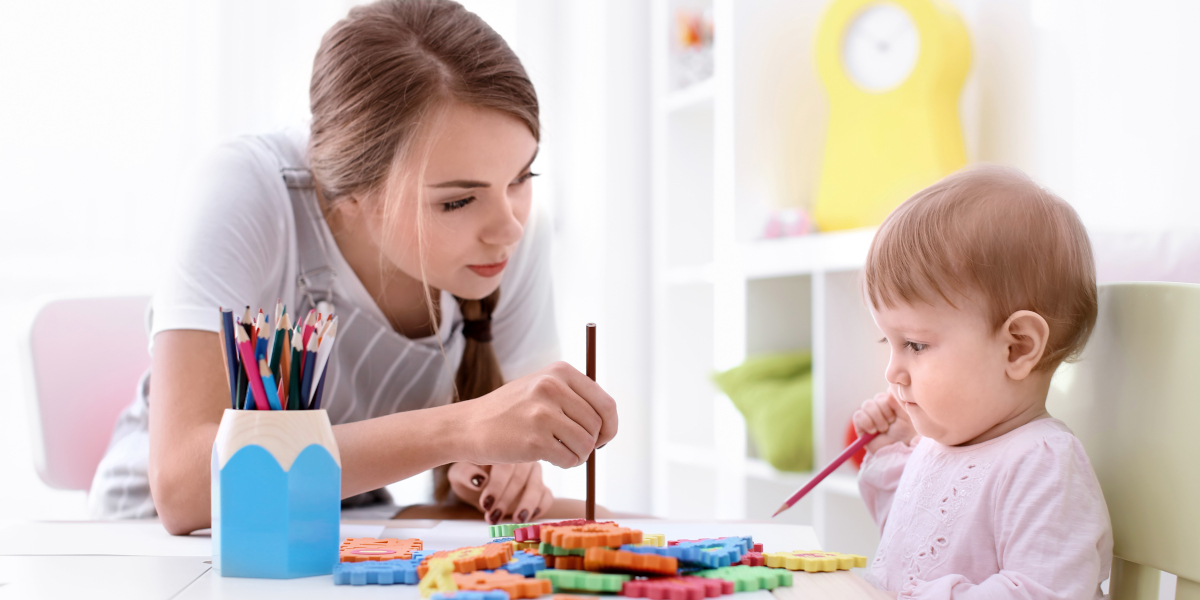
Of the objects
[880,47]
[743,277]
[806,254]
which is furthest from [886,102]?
[743,277]

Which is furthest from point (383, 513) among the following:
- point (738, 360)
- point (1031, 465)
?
point (738, 360)

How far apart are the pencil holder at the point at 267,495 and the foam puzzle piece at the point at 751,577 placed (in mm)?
254

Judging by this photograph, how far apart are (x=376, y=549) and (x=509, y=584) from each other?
0.18m

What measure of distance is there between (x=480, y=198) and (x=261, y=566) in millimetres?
502

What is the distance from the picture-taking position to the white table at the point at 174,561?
0.53 meters

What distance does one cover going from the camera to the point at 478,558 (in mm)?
533

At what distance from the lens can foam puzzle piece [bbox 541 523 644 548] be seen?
528mm

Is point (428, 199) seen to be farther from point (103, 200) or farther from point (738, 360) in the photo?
point (103, 200)

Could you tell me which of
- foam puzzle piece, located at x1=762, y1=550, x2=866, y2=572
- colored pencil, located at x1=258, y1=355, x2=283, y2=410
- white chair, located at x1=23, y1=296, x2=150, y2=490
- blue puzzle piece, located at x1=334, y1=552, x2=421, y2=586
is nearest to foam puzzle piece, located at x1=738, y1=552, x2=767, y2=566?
foam puzzle piece, located at x1=762, y1=550, x2=866, y2=572

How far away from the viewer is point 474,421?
705 millimetres

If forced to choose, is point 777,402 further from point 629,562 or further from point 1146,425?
point 629,562

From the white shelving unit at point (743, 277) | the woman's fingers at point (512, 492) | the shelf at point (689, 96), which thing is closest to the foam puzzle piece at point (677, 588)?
the woman's fingers at point (512, 492)

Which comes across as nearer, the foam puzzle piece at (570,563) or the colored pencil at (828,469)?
the foam puzzle piece at (570,563)

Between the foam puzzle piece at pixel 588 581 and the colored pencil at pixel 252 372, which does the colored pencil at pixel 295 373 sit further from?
the foam puzzle piece at pixel 588 581
